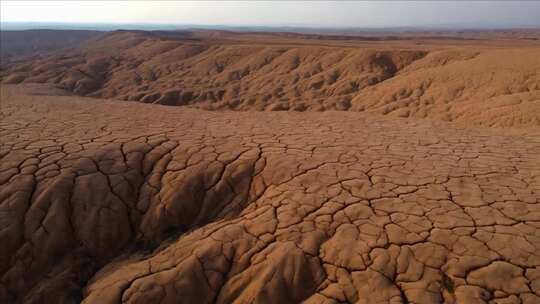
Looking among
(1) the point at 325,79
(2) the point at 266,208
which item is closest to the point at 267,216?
(2) the point at 266,208

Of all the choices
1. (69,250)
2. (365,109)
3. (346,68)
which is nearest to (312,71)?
(346,68)

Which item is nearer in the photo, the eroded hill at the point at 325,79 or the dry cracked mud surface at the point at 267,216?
the dry cracked mud surface at the point at 267,216

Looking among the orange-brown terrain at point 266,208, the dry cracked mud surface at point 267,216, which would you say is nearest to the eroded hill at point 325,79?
the orange-brown terrain at point 266,208

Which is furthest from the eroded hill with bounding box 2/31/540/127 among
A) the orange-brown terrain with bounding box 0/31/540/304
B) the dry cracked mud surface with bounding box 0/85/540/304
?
the dry cracked mud surface with bounding box 0/85/540/304

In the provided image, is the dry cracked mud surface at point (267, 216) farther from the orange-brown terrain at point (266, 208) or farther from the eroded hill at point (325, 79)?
the eroded hill at point (325, 79)
